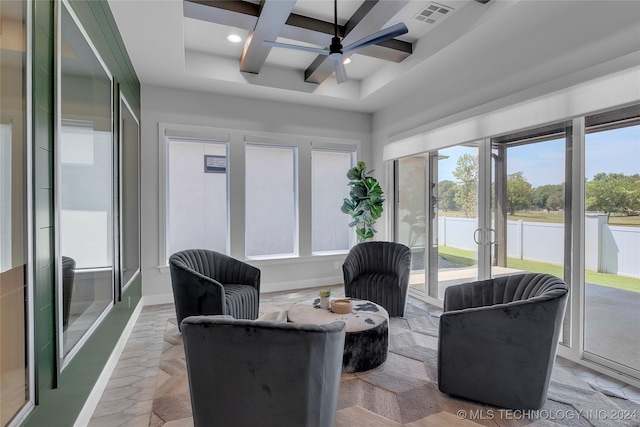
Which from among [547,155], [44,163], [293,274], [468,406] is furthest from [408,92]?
[44,163]

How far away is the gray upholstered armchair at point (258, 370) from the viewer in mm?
1483

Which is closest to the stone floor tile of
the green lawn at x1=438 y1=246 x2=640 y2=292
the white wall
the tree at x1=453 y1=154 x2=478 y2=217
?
the green lawn at x1=438 y1=246 x2=640 y2=292

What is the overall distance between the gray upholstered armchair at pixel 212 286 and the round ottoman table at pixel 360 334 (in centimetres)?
68

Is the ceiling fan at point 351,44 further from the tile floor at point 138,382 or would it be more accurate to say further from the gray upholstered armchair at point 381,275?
the tile floor at point 138,382

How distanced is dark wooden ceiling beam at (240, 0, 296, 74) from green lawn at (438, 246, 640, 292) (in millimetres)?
3262

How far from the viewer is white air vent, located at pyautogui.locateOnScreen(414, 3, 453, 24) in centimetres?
320

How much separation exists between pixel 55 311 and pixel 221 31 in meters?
3.25

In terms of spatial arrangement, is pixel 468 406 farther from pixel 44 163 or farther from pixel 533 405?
pixel 44 163

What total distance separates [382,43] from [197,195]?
10.5 feet

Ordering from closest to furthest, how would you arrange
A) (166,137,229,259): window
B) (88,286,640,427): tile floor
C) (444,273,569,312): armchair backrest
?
1. (88,286,640,427): tile floor
2. (444,273,569,312): armchair backrest
3. (166,137,229,259): window

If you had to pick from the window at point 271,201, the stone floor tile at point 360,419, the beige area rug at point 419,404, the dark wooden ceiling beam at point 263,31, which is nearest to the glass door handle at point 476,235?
the beige area rug at point 419,404

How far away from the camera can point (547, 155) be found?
3109mm

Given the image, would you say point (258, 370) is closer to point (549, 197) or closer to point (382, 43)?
point (549, 197)

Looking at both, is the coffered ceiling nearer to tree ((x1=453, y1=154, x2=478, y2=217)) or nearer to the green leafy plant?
tree ((x1=453, y1=154, x2=478, y2=217))
